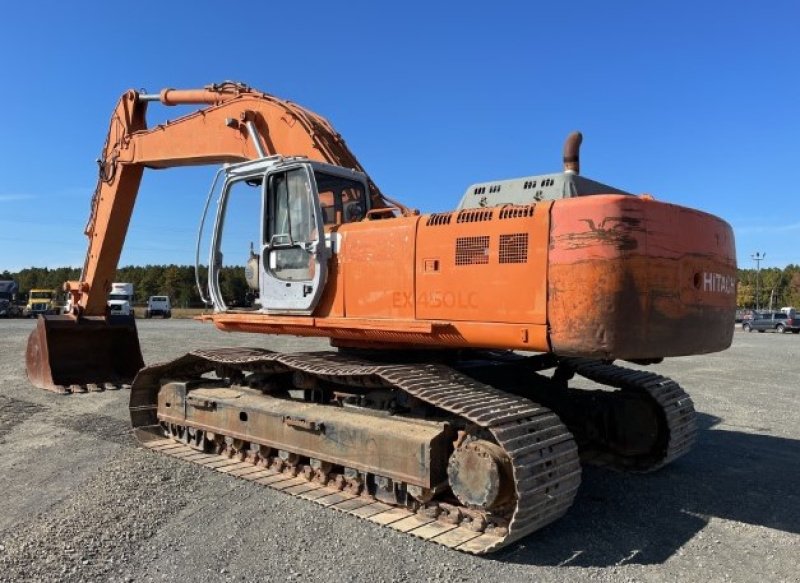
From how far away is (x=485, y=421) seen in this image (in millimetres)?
4762

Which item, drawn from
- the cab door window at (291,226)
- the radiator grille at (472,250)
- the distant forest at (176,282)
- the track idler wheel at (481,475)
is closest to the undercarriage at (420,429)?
the track idler wheel at (481,475)

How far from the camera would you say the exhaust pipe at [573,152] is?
18.8 feet

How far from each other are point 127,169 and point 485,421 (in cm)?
824

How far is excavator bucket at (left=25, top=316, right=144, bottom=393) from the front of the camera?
1047 centimetres

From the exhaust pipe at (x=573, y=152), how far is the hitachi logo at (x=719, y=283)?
4.52 ft

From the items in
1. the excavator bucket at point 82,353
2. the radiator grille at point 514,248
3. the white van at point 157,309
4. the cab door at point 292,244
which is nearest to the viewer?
the radiator grille at point 514,248

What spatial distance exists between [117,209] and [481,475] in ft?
27.2

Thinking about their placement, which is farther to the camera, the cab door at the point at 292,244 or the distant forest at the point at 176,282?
the distant forest at the point at 176,282

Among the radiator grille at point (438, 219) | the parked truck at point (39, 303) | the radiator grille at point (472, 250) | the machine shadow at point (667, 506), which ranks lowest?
the machine shadow at point (667, 506)

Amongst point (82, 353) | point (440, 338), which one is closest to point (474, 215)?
point (440, 338)

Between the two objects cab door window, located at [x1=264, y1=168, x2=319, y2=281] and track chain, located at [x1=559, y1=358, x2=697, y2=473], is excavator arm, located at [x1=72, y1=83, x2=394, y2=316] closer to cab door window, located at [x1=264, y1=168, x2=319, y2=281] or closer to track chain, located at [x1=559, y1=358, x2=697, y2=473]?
cab door window, located at [x1=264, y1=168, x2=319, y2=281]

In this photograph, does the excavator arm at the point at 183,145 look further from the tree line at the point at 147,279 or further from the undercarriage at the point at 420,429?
the tree line at the point at 147,279

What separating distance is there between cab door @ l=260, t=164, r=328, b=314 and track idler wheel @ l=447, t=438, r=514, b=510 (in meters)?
2.22

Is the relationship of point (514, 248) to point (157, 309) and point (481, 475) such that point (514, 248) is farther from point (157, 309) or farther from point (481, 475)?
point (157, 309)
